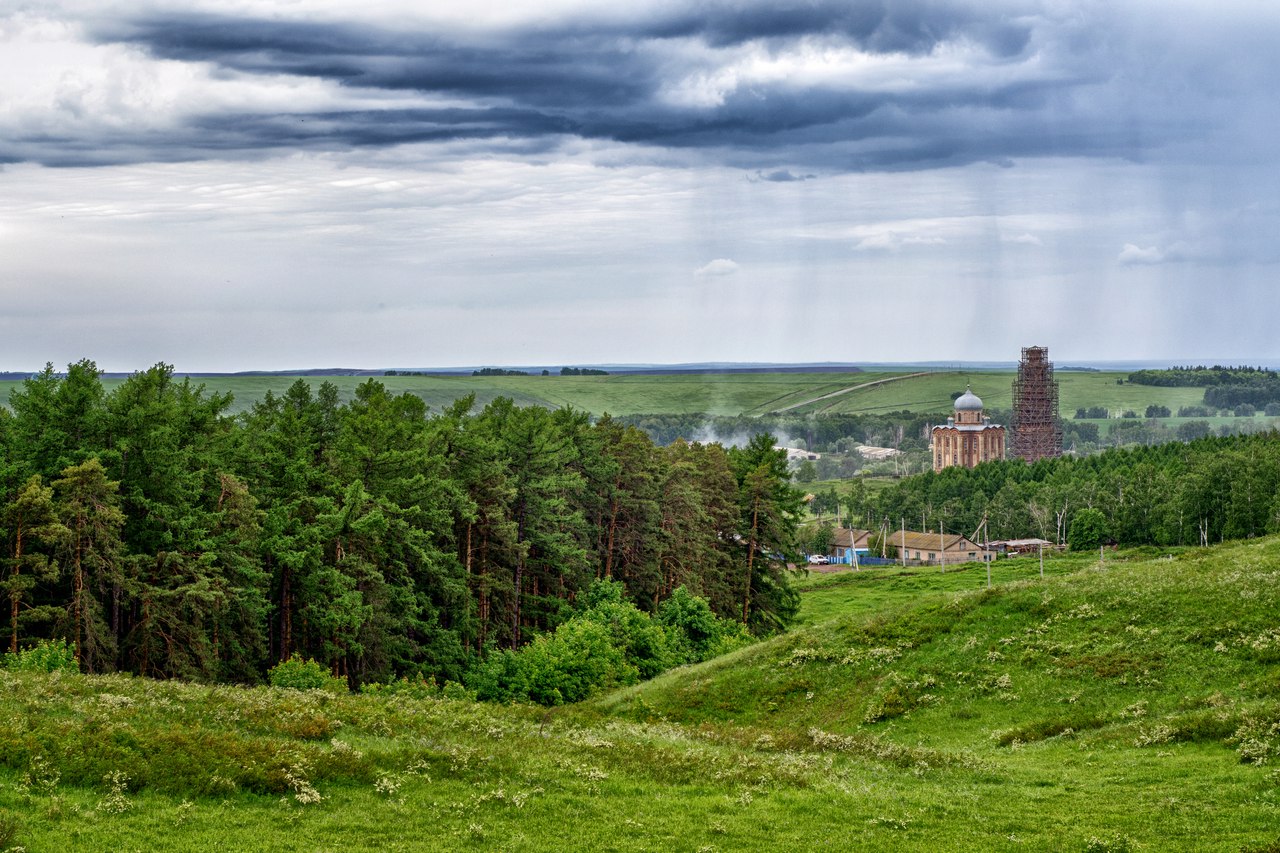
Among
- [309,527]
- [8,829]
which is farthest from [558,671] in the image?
[8,829]

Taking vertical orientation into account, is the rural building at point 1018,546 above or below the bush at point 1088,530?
below

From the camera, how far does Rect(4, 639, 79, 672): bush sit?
115 feet

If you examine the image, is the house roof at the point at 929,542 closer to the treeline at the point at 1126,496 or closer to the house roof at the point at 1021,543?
the treeline at the point at 1126,496

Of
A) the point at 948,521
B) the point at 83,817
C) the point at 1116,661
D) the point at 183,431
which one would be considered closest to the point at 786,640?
the point at 1116,661

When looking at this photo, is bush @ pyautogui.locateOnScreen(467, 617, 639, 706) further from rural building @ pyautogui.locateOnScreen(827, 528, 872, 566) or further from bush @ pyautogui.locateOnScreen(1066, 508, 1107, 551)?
rural building @ pyautogui.locateOnScreen(827, 528, 872, 566)

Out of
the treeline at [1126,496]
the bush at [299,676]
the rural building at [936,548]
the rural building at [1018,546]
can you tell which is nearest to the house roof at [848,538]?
the treeline at [1126,496]

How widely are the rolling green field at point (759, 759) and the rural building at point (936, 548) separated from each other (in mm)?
125254

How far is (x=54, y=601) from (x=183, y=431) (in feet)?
32.1

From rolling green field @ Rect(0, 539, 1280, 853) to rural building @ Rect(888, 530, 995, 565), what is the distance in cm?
12525

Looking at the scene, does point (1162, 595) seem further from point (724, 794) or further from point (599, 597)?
point (599, 597)

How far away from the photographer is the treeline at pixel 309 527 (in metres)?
43.3

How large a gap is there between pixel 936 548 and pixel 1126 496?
3148 centimetres

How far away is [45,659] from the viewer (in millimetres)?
36156

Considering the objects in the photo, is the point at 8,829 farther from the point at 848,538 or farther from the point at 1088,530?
the point at 848,538
